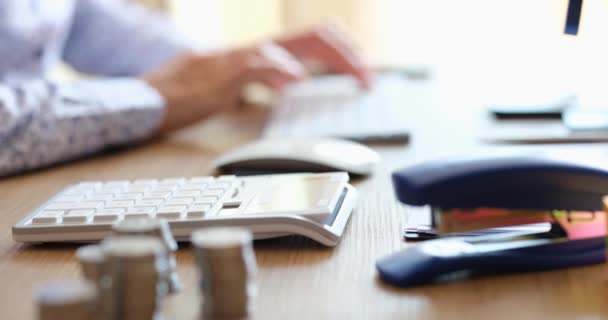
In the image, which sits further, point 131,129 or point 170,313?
point 131,129

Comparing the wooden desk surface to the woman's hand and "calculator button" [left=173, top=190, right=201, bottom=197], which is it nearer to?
"calculator button" [left=173, top=190, right=201, bottom=197]

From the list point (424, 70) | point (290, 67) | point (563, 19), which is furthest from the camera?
point (424, 70)

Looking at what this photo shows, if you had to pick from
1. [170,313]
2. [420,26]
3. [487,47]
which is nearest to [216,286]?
[170,313]

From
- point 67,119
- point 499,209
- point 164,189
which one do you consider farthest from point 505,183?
point 67,119

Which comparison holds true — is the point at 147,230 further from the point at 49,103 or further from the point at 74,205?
the point at 49,103

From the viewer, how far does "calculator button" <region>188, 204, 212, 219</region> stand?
1.70 ft

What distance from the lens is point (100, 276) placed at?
37 cm

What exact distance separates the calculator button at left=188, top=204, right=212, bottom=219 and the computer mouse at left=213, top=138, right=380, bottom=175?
0.61 feet

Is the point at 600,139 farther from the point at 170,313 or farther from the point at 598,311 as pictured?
the point at 170,313

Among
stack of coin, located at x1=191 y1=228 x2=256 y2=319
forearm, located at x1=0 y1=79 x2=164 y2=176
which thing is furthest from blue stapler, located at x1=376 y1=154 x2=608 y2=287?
forearm, located at x1=0 y1=79 x2=164 y2=176

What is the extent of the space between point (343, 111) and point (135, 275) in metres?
0.68

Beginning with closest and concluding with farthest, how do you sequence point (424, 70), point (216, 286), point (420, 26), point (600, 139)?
point (216, 286)
point (600, 139)
point (424, 70)
point (420, 26)

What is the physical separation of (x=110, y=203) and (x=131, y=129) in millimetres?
350

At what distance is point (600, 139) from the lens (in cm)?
80
